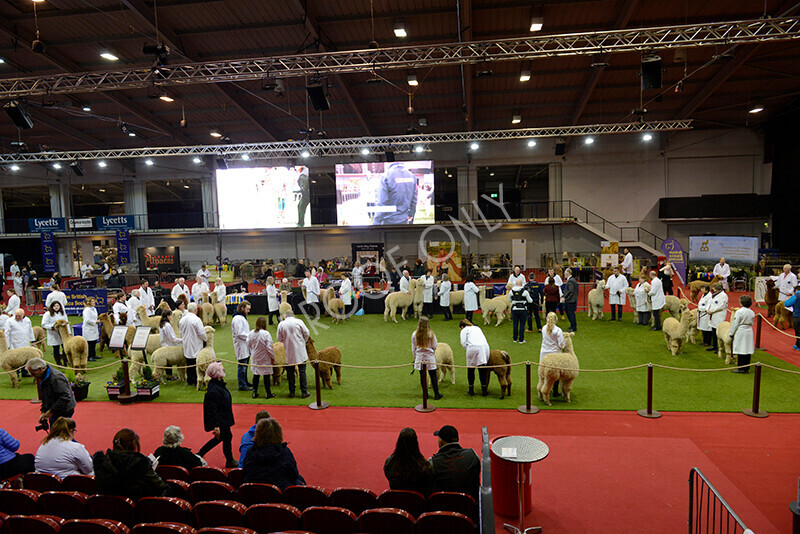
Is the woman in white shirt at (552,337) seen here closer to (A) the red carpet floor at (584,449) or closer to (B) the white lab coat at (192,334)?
(A) the red carpet floor at (584,449)

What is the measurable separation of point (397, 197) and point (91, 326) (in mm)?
15434

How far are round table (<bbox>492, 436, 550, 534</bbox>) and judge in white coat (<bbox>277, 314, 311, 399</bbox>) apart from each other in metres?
4.47

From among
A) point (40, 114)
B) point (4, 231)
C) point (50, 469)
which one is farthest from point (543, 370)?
point (4, 231)

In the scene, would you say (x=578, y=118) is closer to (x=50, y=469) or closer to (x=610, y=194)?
(x=610, y=194)

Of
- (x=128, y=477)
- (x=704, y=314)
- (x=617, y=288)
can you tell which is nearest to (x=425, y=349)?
(x=128, y=477)

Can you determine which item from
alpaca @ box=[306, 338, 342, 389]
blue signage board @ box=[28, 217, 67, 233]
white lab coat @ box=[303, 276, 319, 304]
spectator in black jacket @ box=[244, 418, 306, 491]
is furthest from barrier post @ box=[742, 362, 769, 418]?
blue signage board @ box=[28, 217, 67, 233]

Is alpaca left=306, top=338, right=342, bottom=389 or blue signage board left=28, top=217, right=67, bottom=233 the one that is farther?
blue signage board left=28, top=217, right=67, bottom=233

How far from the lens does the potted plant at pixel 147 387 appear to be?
844 cm

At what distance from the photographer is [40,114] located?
21.7 metres

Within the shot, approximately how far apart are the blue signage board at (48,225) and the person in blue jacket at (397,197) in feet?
65.1

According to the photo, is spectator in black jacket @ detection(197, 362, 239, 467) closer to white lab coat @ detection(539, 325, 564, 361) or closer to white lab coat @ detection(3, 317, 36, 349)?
white lab coat @ detection(539, 325, 564, 361)

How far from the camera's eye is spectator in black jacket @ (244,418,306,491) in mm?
4246

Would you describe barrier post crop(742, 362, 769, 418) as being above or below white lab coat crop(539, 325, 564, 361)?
below

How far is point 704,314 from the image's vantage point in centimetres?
1025
